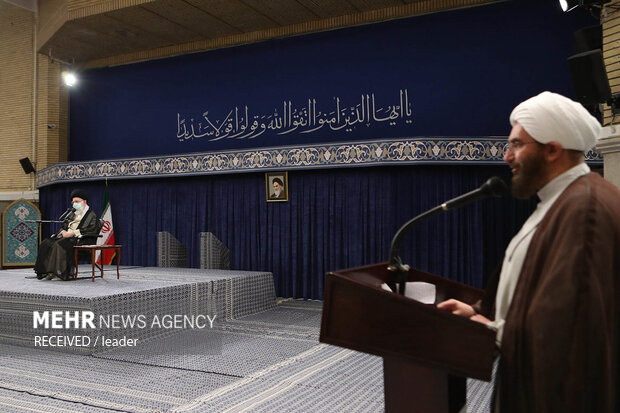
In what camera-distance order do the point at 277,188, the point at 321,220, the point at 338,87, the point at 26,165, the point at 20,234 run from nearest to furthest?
the point at 321,220 → the point at 277,188 → the point at 338,87 → the point at 20,234 → the point at 26,165

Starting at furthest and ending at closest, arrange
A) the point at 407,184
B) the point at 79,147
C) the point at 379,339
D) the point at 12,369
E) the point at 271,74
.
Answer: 1. the point at 79,147
2. the point at 271,74
3. the point at 407,184
4. the point at 12,369
5. the point at 379,339

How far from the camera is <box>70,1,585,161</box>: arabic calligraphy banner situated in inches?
235

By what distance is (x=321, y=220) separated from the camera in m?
5.85

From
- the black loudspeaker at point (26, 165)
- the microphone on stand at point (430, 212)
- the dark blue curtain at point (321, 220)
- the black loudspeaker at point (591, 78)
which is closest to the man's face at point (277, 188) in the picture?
the dark blue curtain at point (321, 220)

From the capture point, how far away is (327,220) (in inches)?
229

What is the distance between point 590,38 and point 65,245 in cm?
500

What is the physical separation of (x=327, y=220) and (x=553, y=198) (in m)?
4.65

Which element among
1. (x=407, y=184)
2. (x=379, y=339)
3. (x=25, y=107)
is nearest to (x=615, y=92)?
(x=407, y=184)

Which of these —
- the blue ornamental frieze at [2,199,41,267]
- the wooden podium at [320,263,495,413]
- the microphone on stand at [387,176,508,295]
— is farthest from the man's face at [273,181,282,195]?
the wooden podium at [320,263,495,413]

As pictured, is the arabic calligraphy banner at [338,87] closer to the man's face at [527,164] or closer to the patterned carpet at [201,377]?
the patterned carpet at [201,377]

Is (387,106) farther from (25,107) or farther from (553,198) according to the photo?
(25,107)

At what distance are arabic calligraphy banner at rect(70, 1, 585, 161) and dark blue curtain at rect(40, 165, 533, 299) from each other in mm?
862

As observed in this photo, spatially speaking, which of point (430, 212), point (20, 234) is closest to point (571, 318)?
point (430, 212)

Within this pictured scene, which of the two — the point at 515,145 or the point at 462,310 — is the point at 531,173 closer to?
the point at 515,145
